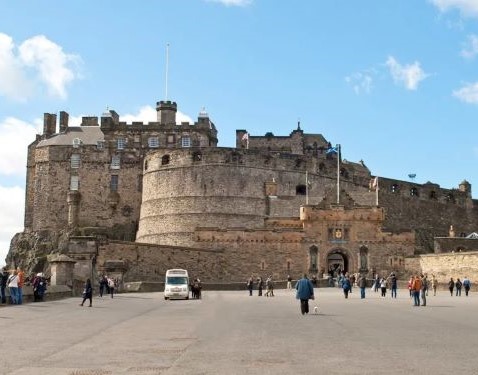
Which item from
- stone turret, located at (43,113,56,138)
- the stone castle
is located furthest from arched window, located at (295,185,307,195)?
stone turret, located at (43,113,56,138)

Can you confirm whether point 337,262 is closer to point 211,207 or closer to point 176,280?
point 211,207

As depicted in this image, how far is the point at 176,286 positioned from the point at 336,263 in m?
26.7

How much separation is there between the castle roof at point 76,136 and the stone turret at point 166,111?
17.8 feet

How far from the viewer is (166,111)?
67.2 meters

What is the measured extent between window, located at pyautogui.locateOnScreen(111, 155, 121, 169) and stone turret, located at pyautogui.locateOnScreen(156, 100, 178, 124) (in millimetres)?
5219

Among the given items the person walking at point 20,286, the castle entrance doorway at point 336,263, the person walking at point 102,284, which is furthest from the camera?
the castle entrance doorway at point 336,263

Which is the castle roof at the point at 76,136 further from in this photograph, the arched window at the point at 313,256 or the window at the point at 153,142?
the arched window at the point at 313,256

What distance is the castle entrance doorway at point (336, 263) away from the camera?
49469 millimetres

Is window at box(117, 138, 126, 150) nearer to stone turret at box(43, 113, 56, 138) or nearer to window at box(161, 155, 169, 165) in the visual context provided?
window at box(161, 155, 169, 165)

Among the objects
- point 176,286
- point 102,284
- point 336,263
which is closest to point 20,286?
point 102,284

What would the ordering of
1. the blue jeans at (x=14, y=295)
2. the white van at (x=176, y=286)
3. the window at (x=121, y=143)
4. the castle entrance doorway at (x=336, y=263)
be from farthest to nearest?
the window at (x=121, y=143), the castle entrance doorway at (x=336, y=263), the white van at (x=176, y=286), the blue jeans at (x=14, y=295)

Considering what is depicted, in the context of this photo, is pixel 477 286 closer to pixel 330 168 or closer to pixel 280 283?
pixel 280 283

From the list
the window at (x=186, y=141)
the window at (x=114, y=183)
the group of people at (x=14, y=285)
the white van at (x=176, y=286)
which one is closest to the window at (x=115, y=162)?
the window at (x=114, y=183)

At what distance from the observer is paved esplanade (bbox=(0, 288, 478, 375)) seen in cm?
920
